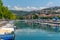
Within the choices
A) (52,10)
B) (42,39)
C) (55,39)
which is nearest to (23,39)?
(42,39)

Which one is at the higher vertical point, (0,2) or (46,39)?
(0,2)

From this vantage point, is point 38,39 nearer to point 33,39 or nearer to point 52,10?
point 33,39

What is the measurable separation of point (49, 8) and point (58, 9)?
7.98 metres

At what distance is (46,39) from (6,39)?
211 inches

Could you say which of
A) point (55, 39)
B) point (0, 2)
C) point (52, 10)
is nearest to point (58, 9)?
point (52, 10)

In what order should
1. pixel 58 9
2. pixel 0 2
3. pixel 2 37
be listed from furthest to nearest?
pixel 58 9 → pixel 0 2 → pixel 2 37

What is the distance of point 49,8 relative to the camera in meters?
→ 132

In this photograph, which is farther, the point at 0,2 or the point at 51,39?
the point at 0,2

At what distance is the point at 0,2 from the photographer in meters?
45.8

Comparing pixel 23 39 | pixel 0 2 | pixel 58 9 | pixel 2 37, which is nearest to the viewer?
pixel 2 37

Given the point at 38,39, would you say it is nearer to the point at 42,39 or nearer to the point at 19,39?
the point at 42,39

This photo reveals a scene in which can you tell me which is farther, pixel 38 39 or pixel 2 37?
pixel 38 39

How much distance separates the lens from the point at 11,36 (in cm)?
1755

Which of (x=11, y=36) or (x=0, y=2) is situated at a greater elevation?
(x=0, y=2)
